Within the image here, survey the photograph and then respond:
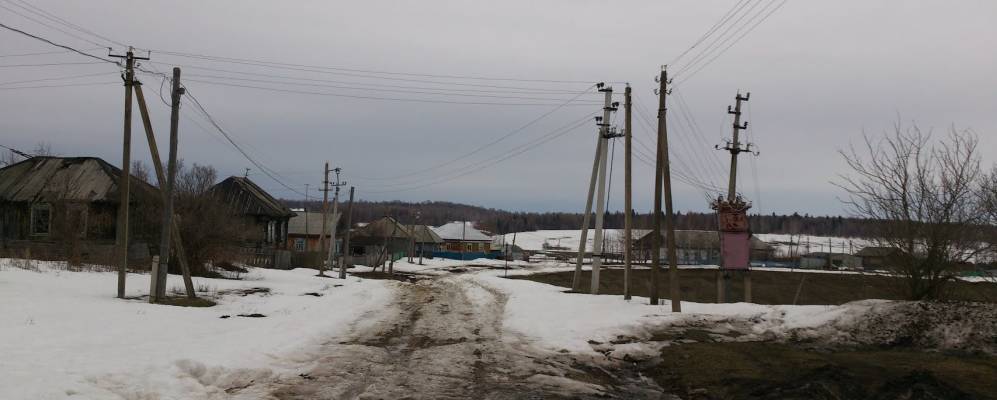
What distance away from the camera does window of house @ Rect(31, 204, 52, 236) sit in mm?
36656

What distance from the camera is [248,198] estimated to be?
177ft

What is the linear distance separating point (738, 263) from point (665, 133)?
776 cm

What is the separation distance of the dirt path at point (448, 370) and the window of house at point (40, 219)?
91.1 ft

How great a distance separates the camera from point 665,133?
20.0 metres

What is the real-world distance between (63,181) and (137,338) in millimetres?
30226

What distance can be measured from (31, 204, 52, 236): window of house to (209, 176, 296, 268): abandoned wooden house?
43.6 ft

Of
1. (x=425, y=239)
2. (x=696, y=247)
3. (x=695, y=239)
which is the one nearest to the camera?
(x=425, y=239)

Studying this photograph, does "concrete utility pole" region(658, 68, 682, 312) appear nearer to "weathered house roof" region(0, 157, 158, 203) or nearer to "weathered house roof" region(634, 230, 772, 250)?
"weathered house roof" region(0, 157, 158, 203)

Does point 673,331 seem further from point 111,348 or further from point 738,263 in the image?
point 111,348

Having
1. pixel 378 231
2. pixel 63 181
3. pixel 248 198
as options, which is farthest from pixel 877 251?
pixel 378 231

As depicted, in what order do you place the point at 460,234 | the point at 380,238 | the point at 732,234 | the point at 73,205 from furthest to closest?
1. the point at 460,234
2. the point at 380,238
3. the point at 73,205
4. the point at 732,234

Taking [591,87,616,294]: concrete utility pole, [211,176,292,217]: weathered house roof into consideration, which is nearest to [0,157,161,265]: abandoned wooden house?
[211,176,292,217]: weathered house roof

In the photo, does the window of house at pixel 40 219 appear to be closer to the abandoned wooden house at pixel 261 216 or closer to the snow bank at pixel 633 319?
the abandoned wooden house at pixel 261 216

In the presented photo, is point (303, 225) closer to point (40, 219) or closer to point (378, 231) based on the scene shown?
point (378, 231)
